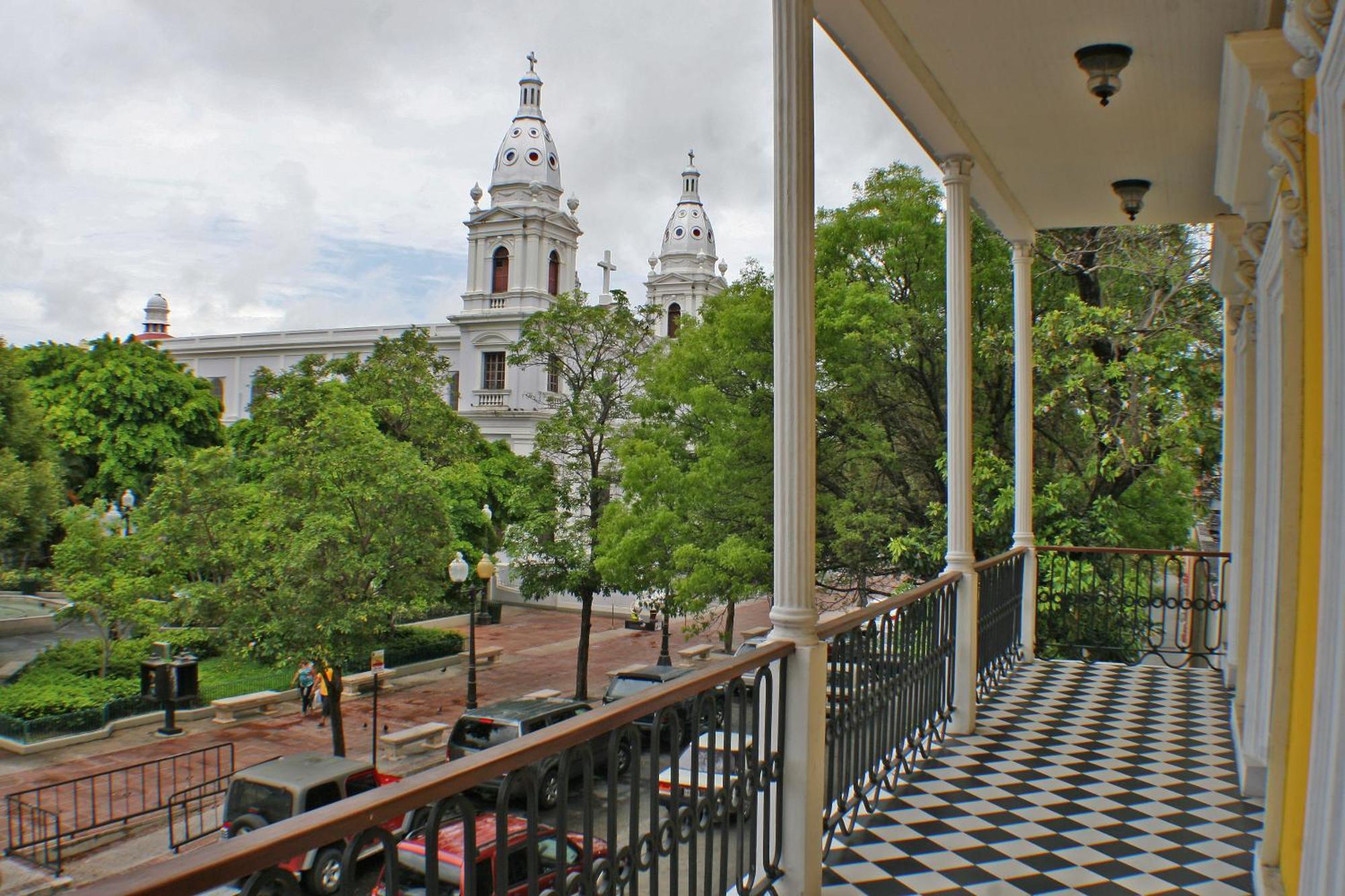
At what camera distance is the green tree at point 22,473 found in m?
19.4

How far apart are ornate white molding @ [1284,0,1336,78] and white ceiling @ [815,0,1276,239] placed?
1563 millimetres

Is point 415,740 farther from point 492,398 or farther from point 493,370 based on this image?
point 493,370

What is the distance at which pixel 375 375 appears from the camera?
21547mm

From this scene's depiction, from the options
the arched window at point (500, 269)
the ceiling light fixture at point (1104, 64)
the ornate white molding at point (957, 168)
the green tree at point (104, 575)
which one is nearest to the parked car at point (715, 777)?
the ceiling light fixture at point (1104, 64)

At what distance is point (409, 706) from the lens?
16.9 metres

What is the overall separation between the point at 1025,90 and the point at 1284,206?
2.10 metres

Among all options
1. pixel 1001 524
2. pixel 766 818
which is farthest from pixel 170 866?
pixel 1001 524

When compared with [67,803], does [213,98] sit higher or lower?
higher

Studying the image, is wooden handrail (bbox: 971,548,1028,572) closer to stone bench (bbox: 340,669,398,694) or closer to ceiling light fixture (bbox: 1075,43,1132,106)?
ceiling light fixture (bbox: 1075,43,1132,106)

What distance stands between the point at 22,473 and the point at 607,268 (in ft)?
90.7

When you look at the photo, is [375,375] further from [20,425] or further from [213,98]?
[213,98]

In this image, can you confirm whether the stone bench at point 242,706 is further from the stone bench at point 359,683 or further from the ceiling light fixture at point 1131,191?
the ceiling light fixture at point 1131,191

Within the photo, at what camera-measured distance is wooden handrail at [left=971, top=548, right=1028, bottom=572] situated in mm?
5551

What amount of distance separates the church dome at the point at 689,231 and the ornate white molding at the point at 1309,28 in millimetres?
45237
